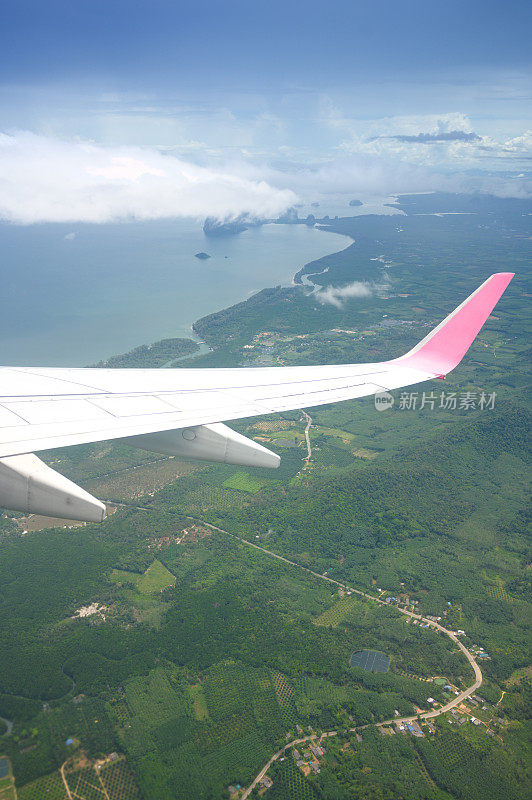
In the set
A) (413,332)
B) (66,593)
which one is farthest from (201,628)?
(413,332)

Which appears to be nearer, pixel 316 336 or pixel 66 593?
pixel 66 593

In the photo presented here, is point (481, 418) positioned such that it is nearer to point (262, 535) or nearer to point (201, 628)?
point (262, 535)

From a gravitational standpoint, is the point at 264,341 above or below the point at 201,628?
above

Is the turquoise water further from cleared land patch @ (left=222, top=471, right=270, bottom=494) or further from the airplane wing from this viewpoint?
the airplane wing

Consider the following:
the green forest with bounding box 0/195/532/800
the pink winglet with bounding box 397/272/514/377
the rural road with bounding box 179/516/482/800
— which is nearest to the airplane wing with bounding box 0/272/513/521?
the pink winglet with bounding box 397/272/514/377

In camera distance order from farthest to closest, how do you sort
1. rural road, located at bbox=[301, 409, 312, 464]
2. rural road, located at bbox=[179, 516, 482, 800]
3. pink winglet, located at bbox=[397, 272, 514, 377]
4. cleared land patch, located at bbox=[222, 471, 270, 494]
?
rural road, located at bbox=[301, 409, 312, 464] < cleared land patch, located at bbox=[222, 471, 270, 494] < rural road, located at bbox=[179, 516, 482, 800] < pink winglet, located at bbox=[397, 272, 514, 377]

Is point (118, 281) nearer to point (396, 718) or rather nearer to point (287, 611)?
point (287, 611)

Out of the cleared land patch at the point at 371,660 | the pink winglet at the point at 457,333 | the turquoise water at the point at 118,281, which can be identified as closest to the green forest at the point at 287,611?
the cleared land patch at the point at 371,660
